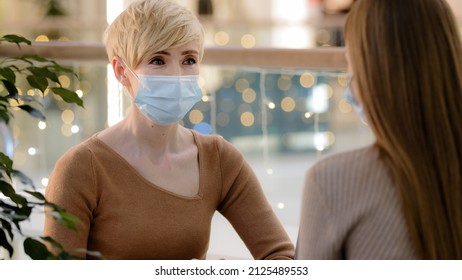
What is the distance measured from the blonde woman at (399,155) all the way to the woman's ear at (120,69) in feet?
2.47

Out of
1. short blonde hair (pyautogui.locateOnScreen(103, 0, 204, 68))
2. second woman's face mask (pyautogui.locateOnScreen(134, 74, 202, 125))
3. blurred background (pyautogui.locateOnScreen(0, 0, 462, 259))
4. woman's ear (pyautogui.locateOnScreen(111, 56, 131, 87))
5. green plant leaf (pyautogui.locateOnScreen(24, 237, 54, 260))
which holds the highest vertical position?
short blonde hair (pyautogui.locateOnScreen(103, 0, 204, 68))

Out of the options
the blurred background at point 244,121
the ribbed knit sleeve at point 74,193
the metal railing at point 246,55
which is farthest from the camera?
the blurred background at point 244,121

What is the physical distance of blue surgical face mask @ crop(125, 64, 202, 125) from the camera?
184cm

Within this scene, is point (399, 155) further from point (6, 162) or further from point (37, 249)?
point (6, 162)

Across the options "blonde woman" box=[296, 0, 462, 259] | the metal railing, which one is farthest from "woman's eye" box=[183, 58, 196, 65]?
"blonde woman" box=[296, 0, 462, 259]

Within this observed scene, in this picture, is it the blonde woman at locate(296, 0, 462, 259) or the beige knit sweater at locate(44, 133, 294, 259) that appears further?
the beige knit sweater at locate(44, 133, 294, 259)

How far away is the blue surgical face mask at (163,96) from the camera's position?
1838mm

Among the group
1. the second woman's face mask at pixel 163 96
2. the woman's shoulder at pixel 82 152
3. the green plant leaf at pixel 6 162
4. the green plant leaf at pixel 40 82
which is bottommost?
the woman's shoulder at pixel 82 152

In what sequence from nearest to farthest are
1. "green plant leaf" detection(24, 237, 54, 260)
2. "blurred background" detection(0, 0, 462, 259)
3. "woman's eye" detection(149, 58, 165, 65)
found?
1. "green plant leaf" detection(24, 237, 54, 260)
2. "woman's eye" detection(149, 58, 165, 65)
3. "blurred background" detection(0, 0, 462, 259)

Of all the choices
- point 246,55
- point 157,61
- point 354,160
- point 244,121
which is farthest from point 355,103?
point 244,121

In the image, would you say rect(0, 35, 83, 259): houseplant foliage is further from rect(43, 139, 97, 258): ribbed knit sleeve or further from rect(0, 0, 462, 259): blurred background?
rect(0, 0, 462, 259): blurred background

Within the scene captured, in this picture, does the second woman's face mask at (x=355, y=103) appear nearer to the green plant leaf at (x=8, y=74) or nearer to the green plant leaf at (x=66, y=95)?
the green plant leaf at (x=66, y=95)

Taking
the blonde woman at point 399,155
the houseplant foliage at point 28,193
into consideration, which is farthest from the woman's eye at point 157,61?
the blonde woman at point 399,155

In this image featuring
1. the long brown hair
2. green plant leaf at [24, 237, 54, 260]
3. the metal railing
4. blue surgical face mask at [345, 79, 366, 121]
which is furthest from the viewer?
the metal railing
